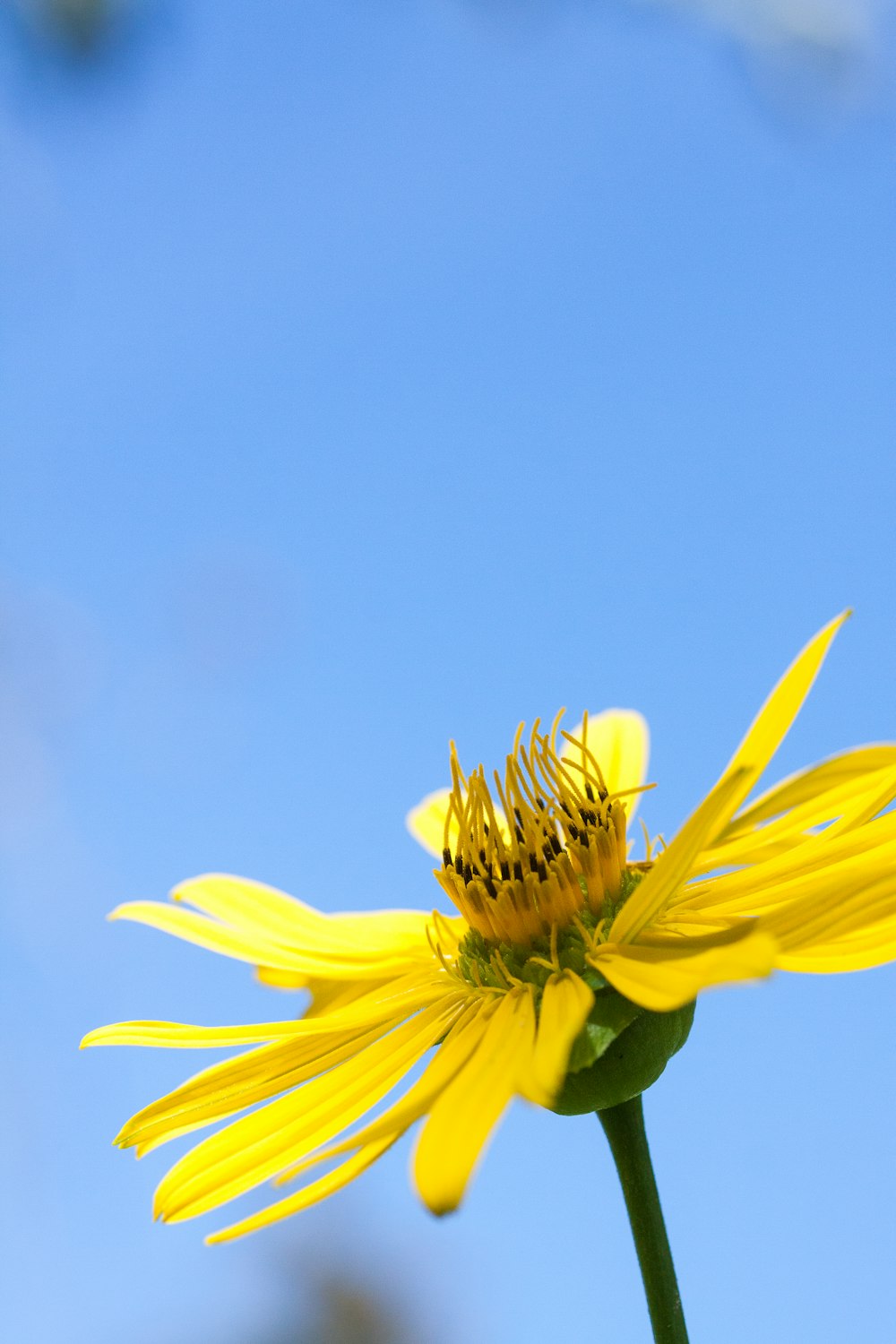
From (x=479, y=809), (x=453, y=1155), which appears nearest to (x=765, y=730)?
(x=479, y=809)

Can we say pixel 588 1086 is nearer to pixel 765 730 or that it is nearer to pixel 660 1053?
pixel 660 1053

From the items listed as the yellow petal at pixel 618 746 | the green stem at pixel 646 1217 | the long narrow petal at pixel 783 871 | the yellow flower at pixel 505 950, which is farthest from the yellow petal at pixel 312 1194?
the yellow petal at pixel 618 746

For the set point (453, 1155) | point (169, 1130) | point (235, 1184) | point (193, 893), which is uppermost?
point (193, 893)

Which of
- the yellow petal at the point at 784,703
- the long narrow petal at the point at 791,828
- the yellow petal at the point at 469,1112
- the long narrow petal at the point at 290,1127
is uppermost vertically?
the yellow petal at the point at 784,703

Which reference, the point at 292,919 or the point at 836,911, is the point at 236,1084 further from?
the point at 836,911

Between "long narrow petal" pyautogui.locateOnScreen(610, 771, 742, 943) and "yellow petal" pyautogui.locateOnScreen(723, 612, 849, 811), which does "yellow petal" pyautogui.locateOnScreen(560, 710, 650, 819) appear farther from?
"long narrow petal" pyautogui.locateOnScreen(610, 771, 742, 943)

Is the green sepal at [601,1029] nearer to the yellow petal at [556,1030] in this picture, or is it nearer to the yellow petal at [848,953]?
the yellow petal at [556,1030]
